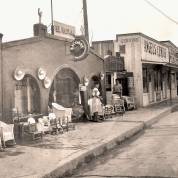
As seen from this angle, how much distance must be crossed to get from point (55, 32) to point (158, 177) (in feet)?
36.1

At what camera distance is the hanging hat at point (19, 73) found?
14445 millimetres

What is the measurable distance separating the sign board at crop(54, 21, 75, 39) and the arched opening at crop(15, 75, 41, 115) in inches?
122

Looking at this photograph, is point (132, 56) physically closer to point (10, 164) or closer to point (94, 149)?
point (94, 149)

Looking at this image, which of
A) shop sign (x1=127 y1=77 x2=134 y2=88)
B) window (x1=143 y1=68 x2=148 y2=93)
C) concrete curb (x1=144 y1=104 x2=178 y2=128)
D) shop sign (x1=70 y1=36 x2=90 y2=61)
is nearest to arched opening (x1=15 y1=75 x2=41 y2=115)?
shop sign (x1=70 y1=36 x2=90 y2=61)

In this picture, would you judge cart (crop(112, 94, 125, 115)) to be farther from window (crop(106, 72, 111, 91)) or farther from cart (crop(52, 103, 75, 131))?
cart (crop(52, 103, 75, 131))

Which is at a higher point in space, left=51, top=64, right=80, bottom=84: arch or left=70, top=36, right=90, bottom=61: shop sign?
left=70, top=36, right=90, bottom=61: shop sign

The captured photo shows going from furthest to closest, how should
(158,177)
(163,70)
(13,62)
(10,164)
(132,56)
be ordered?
(163,70)
(132,56)
(13,62)
(10,164)
(158,177)

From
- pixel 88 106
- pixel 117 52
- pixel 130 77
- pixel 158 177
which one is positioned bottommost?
pixel 158 177

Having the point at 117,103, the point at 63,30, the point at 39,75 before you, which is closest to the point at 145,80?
the point at 117,103

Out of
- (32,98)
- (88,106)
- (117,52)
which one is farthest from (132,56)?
(32,98)

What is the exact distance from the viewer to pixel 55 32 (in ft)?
58.1

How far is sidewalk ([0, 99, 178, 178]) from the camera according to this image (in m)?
8.45

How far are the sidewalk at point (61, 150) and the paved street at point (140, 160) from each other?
32 cm

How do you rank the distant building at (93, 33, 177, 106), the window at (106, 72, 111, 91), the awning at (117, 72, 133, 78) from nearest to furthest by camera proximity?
the window at (106, 72, 111, 91) < the awning at (117, 72, 133, 78) < the distant building at (93, 33, 177, 106)
